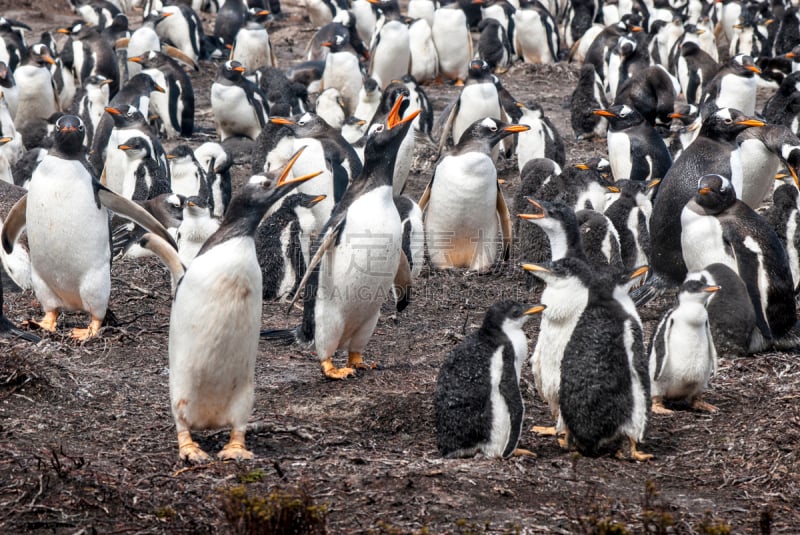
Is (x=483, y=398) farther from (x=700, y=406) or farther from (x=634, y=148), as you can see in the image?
(x=634, y=148)

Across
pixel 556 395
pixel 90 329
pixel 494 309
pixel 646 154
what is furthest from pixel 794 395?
pixel 646 154

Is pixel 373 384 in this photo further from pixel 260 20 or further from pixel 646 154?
pixel 260 20

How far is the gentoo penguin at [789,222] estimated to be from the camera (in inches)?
329

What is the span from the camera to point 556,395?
5434mm

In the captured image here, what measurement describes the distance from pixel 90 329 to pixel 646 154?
5.53m

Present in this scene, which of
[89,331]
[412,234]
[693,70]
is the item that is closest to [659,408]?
[412,234]

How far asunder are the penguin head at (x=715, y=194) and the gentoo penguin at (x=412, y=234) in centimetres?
209

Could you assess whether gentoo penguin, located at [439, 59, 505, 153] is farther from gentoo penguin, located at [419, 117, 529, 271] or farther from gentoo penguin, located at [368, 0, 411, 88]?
gentoo penguin, located at [368, 0, 411, 88]

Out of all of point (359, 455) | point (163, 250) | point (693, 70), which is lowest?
point (693, 70)

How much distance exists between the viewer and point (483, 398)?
5.05 metres

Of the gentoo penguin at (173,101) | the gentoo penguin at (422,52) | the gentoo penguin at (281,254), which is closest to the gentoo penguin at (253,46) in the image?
the gentoo penguin at (422,52)

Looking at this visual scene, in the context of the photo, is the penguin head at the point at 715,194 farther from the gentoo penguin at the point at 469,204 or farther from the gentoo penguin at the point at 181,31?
the gentoo penguin at the point at 181,31

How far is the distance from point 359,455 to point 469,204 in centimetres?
409

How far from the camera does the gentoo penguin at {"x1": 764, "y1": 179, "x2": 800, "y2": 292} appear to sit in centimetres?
836
